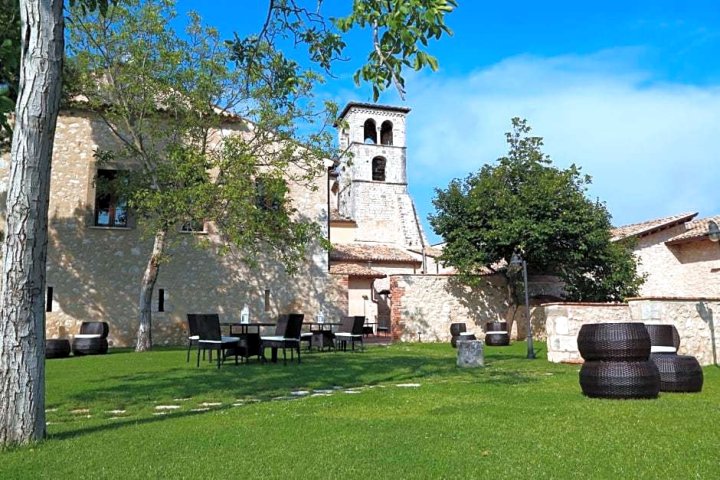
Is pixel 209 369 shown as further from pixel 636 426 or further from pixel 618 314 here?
pixel 618 314

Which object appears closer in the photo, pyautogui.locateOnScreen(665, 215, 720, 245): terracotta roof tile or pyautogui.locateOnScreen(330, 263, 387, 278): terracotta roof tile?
pyautogui.locateOnScreen(665, 215, 720, 245): terracotta roof tile

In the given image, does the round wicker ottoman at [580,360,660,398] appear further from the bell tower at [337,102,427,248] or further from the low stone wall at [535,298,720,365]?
the bell tower at [337,102,427,248]

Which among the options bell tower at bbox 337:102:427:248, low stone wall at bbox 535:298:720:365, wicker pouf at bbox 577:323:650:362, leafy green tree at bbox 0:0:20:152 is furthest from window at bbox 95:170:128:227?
bell tower at bbox 337:102:427:248

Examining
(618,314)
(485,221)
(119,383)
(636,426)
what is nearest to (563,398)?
(636,426)

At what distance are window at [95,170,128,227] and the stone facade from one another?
0.27 meters

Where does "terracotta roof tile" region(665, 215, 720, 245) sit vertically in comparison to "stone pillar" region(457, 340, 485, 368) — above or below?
above

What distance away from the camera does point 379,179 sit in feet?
153

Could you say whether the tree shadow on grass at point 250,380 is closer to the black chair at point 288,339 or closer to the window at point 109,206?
the black chair at point 288,339

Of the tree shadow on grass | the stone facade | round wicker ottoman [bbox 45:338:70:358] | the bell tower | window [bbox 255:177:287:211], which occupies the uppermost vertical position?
the bell tower

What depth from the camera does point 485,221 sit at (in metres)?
19.4

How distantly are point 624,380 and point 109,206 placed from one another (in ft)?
53.2

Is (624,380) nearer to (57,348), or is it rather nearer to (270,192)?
(270,192)

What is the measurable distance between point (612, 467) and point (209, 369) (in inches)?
301

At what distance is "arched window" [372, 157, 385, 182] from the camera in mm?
46594
